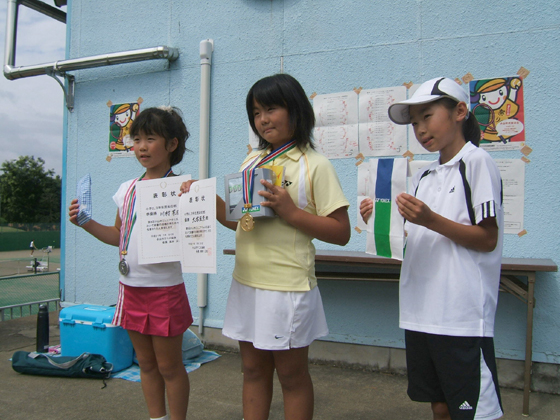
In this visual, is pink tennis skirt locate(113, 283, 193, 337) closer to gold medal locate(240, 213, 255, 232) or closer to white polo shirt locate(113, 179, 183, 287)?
white polo shirt locate(113, 179, 183, 287)

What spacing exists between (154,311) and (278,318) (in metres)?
0.74

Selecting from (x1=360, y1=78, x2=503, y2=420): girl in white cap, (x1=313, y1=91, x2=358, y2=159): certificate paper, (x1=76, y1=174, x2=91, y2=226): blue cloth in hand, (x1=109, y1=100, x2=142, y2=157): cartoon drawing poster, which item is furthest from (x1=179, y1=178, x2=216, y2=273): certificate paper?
(x1=109, y1=100, x2=142, y2=157): cartoon drawing poster

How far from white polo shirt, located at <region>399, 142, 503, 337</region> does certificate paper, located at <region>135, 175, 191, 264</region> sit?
3.53ft

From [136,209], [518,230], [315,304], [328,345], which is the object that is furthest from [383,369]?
[136,209]

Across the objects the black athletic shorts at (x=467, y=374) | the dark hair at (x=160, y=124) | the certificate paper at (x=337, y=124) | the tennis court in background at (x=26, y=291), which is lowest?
the tennis court in background at (x=26, y=291)

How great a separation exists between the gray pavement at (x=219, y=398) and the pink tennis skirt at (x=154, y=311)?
1020 millimetres

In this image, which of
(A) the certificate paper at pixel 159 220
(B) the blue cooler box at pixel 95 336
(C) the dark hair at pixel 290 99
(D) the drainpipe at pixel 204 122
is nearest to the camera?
(C) the dark hair at pixel 290 99

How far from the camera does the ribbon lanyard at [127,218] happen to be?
2205mm

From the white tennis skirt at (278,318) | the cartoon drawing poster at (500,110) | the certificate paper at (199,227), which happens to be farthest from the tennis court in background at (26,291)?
the cartoon drawing poster at (500,110)

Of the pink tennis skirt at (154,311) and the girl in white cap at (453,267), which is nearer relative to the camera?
the girl in white cap at (453,267)

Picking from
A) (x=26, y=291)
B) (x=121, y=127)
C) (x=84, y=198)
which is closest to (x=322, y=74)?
(x=121, y=127)

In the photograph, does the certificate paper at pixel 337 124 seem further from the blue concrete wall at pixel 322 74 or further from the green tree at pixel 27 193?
the green tree at pixel 27 193

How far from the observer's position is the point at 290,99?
70.5 inches

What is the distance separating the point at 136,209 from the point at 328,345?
2332mm
